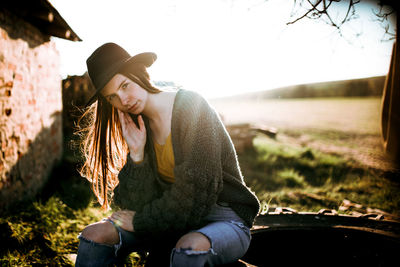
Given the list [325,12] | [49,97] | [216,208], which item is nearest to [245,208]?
[216,208]

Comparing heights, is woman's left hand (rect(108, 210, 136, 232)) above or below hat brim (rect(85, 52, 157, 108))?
below

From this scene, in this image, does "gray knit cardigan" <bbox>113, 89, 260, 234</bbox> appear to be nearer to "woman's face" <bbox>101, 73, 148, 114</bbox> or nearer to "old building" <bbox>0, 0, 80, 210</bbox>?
"woman's face" <bbox>101, 73, 148, 114</bbox>

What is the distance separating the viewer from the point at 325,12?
2232mm

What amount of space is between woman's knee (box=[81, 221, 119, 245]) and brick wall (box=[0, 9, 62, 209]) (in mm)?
2694

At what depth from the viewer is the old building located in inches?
137

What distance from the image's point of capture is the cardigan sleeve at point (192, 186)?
1.51 m

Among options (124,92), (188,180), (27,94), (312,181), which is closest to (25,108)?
(27,94)

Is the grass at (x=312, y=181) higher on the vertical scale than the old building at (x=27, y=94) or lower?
lower

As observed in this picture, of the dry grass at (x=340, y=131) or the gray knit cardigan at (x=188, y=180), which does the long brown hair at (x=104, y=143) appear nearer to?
the gray knit cardigan at (x=188, y=180)

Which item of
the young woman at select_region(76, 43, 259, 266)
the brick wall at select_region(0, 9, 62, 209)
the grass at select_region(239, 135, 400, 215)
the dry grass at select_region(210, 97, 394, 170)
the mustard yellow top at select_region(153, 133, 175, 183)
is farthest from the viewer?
the dry grass at select_region(210, 97, 394, 170)

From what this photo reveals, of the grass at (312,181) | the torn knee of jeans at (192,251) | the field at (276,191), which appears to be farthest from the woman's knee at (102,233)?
the grass at (312,181)

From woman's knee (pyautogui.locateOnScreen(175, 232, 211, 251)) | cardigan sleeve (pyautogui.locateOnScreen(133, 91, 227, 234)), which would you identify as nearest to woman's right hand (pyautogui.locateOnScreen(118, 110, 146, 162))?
cardigan sleeve (pyautogui.locateOnScreen(133, 91, 227, 234))

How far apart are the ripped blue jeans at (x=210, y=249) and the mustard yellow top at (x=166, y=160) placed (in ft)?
1.43

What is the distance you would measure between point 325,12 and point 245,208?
1857 mm
